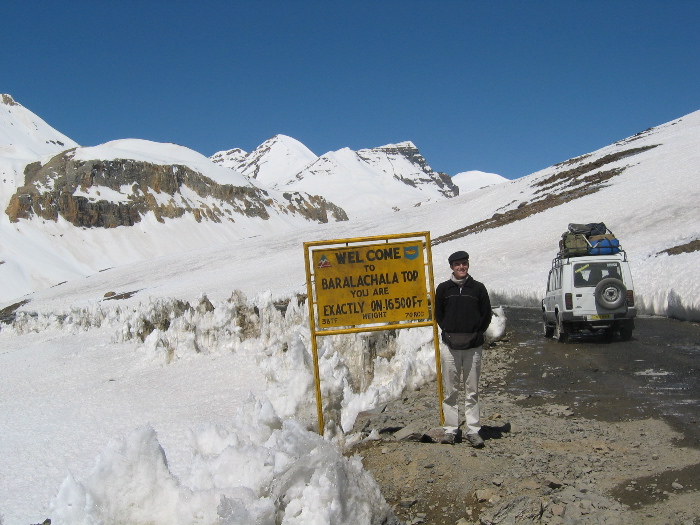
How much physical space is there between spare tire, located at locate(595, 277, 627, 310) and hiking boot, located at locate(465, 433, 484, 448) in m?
8.66

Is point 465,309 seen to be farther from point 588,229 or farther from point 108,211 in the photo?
point 108,211

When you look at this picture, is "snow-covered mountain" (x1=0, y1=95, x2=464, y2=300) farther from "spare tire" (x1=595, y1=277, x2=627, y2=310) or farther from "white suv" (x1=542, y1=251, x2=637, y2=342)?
"spare tire" (x1=595, y1=277, x2=627, y2=310)

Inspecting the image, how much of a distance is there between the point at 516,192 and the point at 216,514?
71.4 meters

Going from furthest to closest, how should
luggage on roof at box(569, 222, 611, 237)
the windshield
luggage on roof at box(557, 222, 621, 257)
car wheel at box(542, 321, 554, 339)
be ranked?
luggage on roof at box(569, 222, 611, 237), luggage on roof at box(557, 222, 621, 257), car wheel at box(542, 321, 554, 339), the windshield

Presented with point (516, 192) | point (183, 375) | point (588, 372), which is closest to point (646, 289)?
point (588, 372)

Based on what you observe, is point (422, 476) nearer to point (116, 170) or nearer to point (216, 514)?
point (216, 514)

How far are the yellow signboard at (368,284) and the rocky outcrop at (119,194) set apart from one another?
138632 mm

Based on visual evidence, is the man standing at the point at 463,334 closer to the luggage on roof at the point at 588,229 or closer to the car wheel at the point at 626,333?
the car wheel at the point at 626,333

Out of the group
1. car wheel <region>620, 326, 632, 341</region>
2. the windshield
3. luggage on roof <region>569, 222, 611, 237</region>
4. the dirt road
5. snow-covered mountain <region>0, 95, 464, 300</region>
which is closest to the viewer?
the dirt road

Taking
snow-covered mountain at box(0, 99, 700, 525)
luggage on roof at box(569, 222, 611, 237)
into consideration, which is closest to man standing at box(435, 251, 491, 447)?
snow-covered mountain at box(0, 99, 700, 525)

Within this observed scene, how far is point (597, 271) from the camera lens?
1502 centimetres

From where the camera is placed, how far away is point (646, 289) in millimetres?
20406

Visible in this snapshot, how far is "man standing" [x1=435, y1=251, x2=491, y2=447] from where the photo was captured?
22.8 ft

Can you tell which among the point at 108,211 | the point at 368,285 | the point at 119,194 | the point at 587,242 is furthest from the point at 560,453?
the point at 119,194
